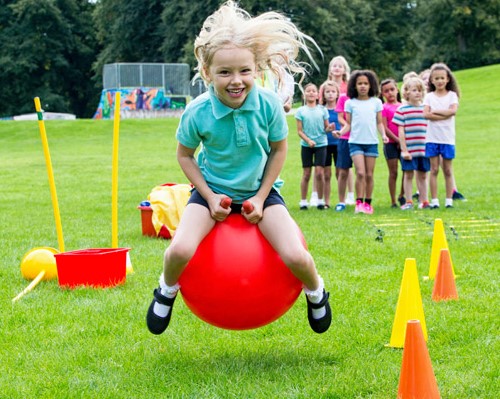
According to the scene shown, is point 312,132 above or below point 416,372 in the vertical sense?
below

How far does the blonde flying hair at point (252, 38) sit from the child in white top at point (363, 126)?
686 centimetres

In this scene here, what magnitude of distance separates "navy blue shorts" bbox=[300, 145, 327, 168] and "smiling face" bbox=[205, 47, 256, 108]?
7.97 metres

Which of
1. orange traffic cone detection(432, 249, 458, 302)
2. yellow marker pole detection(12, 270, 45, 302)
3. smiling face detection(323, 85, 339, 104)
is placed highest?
smiling face detection(323, 85, 339, 104)

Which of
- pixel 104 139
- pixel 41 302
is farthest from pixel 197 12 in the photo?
pixel 41 302

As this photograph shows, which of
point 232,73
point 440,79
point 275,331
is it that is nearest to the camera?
point 232,73

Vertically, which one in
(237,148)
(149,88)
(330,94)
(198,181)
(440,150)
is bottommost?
(149,88)

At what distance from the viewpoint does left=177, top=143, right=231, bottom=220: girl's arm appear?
15.7 ft

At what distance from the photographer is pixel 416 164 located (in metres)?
12.5

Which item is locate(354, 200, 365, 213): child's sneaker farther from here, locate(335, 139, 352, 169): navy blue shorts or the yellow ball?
the yellow ball

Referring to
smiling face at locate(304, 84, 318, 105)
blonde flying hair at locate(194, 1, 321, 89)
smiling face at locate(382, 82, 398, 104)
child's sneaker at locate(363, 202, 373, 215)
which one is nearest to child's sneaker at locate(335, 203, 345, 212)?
child's sneaker at locate(363, 202, 373, 215)

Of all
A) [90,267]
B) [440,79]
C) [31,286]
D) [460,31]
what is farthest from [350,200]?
[460,31]

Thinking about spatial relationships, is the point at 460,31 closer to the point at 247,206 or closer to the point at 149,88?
the point at 149,88

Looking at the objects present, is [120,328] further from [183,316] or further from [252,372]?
[252,372]

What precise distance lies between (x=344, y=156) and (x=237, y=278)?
8172mm
